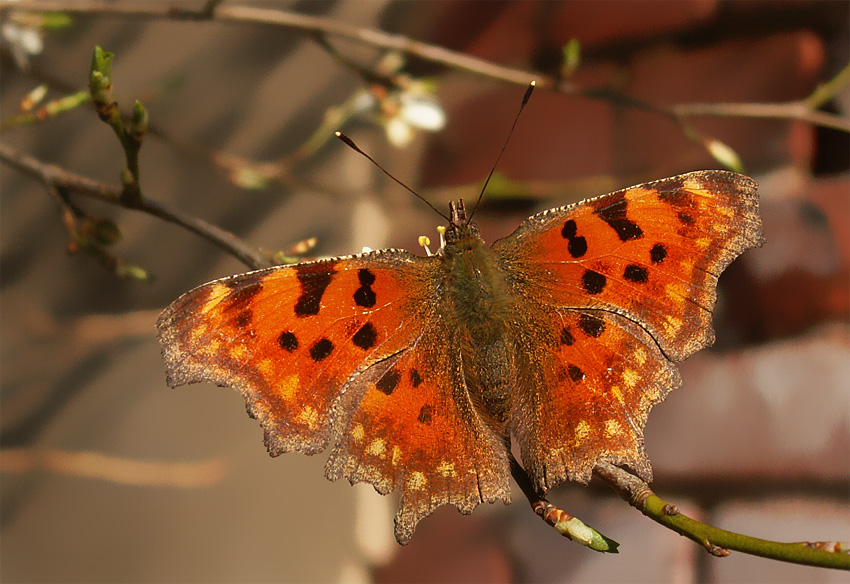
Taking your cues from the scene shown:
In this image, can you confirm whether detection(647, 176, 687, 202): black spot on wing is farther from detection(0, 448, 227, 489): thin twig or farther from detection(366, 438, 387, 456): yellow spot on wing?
detection(0, 448, 227, 489): thin twig

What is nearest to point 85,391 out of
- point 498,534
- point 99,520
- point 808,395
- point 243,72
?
point 99,520

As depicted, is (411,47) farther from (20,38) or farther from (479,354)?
(20,38)

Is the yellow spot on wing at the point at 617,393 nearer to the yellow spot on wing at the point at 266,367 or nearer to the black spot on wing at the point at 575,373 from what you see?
the black spot on wing at the point at 575,373

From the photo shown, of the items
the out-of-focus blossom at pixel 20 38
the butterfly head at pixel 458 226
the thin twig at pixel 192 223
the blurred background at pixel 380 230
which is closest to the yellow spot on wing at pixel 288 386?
the thin twig at pixel 192 223

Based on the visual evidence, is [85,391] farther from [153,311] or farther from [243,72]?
[243,72]

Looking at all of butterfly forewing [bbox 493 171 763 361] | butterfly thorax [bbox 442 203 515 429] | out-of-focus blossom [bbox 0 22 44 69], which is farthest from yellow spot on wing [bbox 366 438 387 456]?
out-of-focus blossom [bbox 0 22 44 69]
